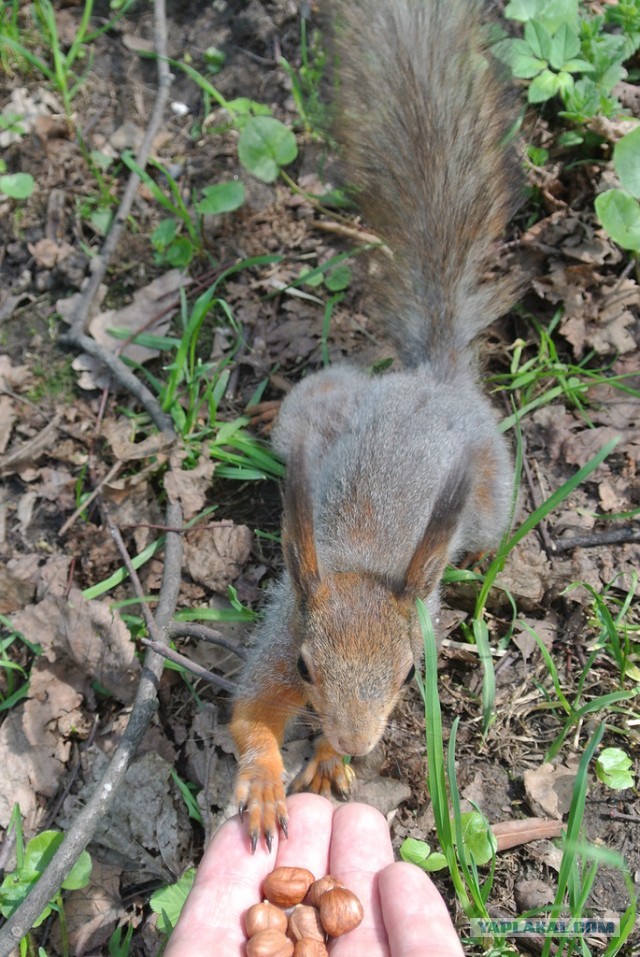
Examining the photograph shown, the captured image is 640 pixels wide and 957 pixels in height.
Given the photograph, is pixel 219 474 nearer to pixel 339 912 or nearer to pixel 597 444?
pixel 597 444

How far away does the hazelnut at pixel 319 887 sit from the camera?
177 centimetres

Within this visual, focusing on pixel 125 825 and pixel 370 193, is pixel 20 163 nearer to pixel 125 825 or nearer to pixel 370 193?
pixel 370 193

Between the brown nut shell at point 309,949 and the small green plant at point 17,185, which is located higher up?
the small green plant at point 17,185

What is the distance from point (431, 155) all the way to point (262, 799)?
6.96 feet

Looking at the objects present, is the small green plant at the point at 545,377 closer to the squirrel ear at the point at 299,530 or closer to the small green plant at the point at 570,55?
the small green plant at the point at 570,55

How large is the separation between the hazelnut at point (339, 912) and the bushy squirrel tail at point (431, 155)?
5.58 ft

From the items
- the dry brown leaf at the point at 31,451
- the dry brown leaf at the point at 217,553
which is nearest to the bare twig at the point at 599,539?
the dry brown leaf at the point at 217,553

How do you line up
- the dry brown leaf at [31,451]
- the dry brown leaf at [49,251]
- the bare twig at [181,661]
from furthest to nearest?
the dry brown leaf at [49,251]
the dry brown leaf at [31,451]
the bare twig at [181,661]

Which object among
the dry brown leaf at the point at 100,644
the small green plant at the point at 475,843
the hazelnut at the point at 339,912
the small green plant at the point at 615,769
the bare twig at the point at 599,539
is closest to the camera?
the small green plant at the point at 475,843

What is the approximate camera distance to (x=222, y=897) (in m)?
1.79

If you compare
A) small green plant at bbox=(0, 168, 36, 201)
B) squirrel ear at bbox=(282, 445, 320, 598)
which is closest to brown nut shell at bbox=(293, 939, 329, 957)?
squirrel ear at bbox=(282, 445, 320, 598)

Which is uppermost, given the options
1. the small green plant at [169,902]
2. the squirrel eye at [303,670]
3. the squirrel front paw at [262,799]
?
the squirrel eye at [303,670]

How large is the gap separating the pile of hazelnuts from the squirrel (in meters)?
0.15

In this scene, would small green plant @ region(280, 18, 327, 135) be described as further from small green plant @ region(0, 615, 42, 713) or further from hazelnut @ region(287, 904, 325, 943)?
hazelnut @ region(287, 904, 325, 943)
